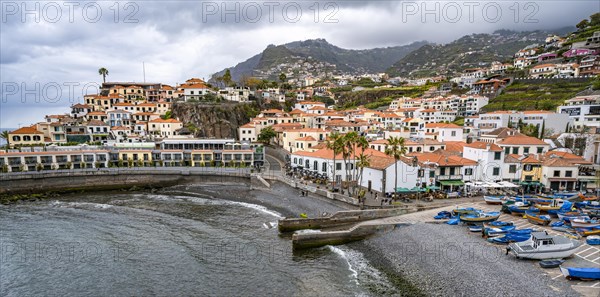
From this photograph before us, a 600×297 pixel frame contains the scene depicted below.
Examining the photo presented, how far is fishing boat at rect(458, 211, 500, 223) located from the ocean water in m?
12.8

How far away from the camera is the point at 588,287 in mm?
19000

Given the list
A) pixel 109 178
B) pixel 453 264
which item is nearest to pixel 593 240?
pixel 453 264

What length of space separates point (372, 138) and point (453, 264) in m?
43.4

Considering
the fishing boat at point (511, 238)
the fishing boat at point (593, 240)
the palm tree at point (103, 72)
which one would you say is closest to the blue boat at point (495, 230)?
the fishing boat at point (511, 238)

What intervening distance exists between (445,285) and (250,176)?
40522 millimetres

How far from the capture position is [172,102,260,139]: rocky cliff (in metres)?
88.9

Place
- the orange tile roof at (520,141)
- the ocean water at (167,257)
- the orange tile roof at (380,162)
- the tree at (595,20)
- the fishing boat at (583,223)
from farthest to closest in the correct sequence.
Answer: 1. the tree at (595,20)
2. the orange tile roof at (520,141)
3. the orange tile roof at (380,162)
4. the fishing boat at (583,223)
5. the ocean water at (167,257)

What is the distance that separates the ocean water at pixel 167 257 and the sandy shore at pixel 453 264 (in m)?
2.61

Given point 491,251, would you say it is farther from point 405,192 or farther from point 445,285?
point 405,192

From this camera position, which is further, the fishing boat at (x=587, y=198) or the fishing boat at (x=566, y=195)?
the fishing boat at (x=566, y=195)

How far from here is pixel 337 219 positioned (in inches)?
1356

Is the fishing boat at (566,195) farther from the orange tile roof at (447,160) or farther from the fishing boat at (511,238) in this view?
the fishing boat at (511,238)

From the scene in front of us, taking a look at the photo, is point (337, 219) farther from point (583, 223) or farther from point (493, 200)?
point (583, 223)

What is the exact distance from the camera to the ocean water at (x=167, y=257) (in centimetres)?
2347
